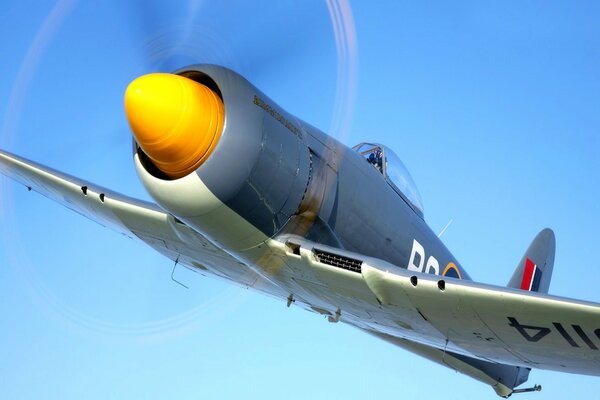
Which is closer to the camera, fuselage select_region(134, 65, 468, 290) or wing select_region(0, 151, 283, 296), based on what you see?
fuselage select_region(134, 65, 468, 290)

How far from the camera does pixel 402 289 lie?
7.15 metres

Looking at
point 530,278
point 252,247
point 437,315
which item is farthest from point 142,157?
point 530,278

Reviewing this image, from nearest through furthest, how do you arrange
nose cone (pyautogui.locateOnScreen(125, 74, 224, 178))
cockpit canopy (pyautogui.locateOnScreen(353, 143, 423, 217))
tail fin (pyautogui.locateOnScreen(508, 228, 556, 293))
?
1. nose cone (pyautogui.locateOnScreen(125, 74, 224, 178))
2. cockpit canopy (pyautogui.locateOnScreen(353, 143, 423, 217))
3. tail fin (pyautogui.locateOnScreen(508, 228, 556, 293))

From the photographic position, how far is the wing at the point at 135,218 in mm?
8609

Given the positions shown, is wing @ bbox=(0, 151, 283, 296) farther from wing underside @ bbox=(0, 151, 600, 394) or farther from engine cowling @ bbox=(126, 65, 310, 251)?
engine cowling @ bbox=(126, 65, 310, 251)

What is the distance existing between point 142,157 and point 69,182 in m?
3.14

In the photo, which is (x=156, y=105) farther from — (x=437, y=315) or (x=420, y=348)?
(x=420, y=348)

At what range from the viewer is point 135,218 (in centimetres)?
898

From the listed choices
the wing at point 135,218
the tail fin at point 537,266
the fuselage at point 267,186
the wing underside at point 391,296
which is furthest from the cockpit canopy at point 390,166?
the tail fin at point 537,266

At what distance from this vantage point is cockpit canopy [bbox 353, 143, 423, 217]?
898 centimetres

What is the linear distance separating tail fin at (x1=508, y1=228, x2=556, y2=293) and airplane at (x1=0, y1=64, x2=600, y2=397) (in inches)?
159

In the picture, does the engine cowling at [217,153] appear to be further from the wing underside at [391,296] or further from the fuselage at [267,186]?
the wing underside at [391,296]

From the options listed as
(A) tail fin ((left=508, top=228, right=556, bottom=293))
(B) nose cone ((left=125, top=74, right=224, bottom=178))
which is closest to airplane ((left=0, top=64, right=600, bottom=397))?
(B) nose cone ((left=125, top=74, right=224, bottom=178))

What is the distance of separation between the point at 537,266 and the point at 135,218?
805 cm
